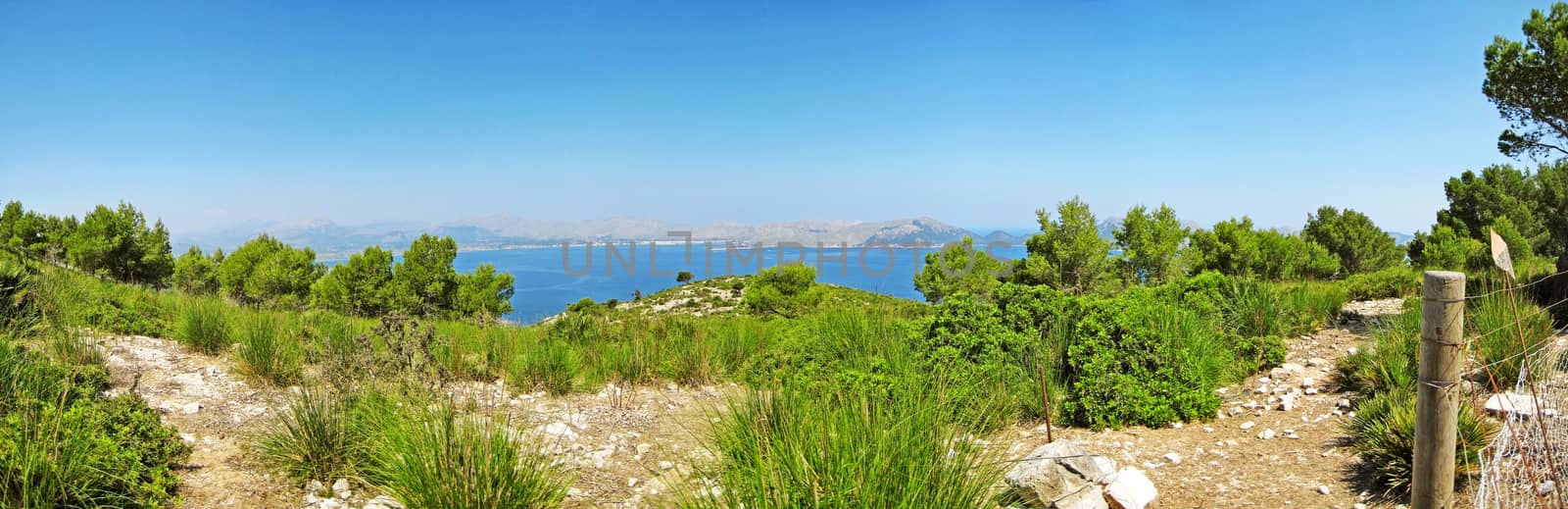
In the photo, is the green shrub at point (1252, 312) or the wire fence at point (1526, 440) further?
the green shrub at point (1252, 312)

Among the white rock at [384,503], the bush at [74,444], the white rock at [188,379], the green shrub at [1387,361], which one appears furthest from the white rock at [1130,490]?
the white rock at [188,379]

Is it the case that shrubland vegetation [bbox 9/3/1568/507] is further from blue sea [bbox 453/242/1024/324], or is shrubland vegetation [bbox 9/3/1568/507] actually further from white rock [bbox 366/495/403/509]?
blue sea [bbox 453/242/1024/324]

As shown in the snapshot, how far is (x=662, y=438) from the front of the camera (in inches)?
224

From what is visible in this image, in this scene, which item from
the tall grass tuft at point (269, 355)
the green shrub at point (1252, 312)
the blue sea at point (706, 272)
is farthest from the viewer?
the blue sea at point (706, 272)

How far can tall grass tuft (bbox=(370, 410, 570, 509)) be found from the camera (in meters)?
3.56

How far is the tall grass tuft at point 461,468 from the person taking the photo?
3.56m

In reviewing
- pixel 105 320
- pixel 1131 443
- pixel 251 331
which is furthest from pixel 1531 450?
pixel 105 320

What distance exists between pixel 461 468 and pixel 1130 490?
12.4 ft

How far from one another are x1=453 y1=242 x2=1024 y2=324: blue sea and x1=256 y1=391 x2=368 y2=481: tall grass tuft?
186 inches

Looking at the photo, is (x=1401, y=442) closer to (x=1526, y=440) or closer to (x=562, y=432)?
(x=1526, y=440)

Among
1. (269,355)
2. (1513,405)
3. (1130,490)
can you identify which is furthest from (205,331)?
(1513,405)

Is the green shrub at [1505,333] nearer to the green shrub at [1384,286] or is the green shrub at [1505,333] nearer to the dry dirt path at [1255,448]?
the dry dirt path at [1255,448]

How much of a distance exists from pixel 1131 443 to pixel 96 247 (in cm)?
3529

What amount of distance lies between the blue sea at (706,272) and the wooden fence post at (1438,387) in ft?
16.1
